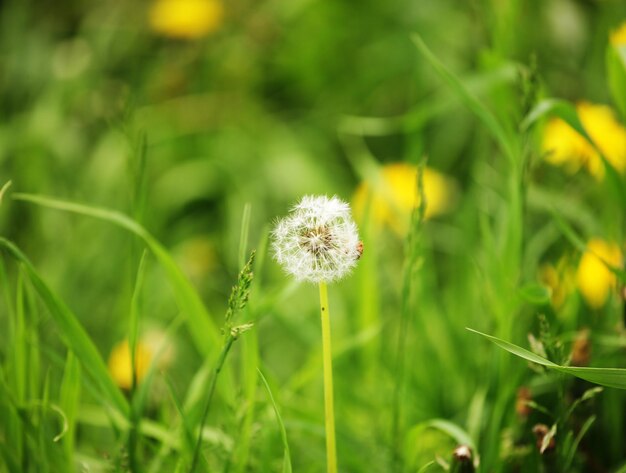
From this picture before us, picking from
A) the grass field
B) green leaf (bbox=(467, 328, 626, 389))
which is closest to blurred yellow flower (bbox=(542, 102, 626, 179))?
the grass field

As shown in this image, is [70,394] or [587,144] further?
[587,144]

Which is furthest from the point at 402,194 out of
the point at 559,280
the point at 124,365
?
the point at 124,365

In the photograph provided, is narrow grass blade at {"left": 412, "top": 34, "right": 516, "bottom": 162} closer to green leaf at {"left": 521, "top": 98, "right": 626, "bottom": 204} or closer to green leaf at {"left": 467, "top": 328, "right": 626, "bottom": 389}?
green leaf at {"left": 521, "top": 98, "right": 626, "bottom": 204}

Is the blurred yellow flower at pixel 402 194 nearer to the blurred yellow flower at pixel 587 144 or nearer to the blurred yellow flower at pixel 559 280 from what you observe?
the blurred yellow flower at pixel 587 144

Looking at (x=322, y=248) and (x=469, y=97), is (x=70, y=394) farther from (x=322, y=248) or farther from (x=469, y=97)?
(x=469, y=97)

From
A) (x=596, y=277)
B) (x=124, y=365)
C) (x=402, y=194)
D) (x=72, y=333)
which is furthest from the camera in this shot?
(x=402, y=194)

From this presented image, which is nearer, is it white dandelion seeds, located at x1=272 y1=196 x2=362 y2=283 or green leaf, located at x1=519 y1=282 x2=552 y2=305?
white dandelion seeds, located at x1=272 y1=196 x2=362 y2=283
